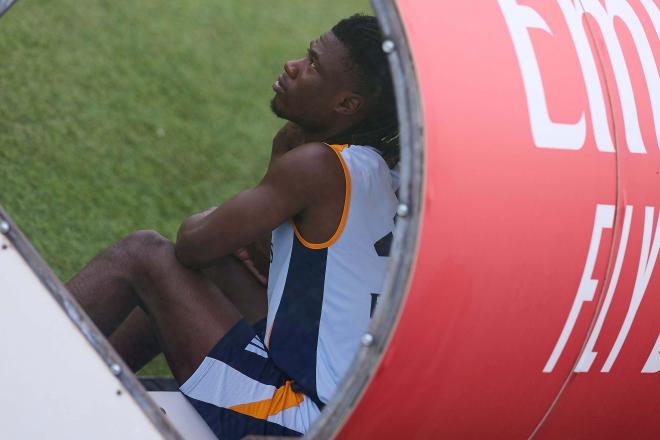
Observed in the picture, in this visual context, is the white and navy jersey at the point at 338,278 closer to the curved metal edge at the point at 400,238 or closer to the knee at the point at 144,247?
the knee at the point at 144,247

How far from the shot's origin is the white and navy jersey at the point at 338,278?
2904 mm

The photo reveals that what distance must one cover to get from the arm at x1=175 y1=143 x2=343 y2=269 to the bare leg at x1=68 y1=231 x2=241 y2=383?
0.19 metres

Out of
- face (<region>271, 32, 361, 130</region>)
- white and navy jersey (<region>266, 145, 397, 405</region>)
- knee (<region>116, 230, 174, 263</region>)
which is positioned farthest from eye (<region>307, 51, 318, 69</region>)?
knee (<region>116, 230, 174, 263</region>)

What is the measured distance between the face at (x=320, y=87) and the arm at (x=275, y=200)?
11.2 inches

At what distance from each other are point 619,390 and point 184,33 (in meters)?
5.02

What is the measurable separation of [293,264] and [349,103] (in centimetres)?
50

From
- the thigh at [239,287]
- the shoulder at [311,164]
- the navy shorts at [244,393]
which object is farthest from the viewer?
the thigh at [239,287]

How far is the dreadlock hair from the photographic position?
3094mm

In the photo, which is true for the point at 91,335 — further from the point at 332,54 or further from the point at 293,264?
the point at 332,54

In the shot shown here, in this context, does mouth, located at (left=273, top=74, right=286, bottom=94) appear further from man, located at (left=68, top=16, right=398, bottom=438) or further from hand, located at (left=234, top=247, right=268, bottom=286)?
hand, located at (left=234, top=247, right=268, bottom=286)

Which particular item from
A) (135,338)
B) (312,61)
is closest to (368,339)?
(312,61)

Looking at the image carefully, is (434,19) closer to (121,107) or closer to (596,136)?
(596,136)

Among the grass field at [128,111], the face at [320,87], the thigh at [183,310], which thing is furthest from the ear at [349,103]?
the grass field at [128,111]

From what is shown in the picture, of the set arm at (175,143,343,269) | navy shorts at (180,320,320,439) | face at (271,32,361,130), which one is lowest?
navy shorts at (180,320,320,439)
